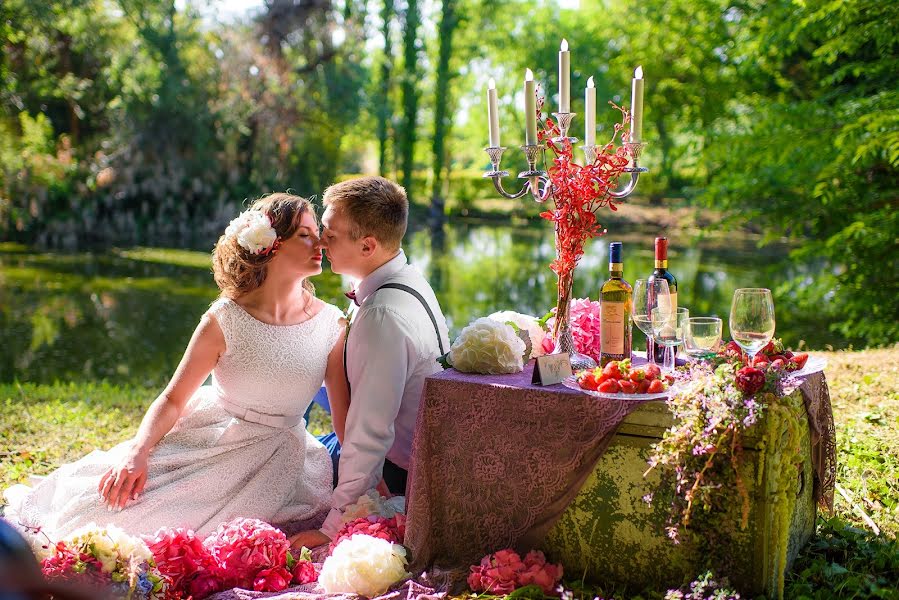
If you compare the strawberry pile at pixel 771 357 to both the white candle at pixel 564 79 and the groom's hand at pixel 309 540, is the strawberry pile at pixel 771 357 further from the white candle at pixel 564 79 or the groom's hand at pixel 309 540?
the groom's hand at pixel 309 540

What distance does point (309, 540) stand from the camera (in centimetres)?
333

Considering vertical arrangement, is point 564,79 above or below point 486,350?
above

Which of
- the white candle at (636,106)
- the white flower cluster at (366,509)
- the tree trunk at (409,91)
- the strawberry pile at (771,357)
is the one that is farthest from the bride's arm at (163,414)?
the tree trunk at (409,91)

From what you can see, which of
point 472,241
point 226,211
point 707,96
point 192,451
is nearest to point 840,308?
point 707,96

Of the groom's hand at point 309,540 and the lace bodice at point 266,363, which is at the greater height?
the lace bodice at point 266,363

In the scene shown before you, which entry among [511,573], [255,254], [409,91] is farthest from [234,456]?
[409,91]

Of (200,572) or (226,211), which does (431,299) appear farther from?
(226,211)

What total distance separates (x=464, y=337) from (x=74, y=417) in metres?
4.08

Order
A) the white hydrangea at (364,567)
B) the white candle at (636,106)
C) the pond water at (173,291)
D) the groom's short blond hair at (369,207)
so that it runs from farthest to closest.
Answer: the pond water at (173,291), the groom's short blond hair at (369,207), the white candle at (636,106), the white hydrangea at (364,567)

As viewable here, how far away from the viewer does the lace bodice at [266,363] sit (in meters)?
3.49

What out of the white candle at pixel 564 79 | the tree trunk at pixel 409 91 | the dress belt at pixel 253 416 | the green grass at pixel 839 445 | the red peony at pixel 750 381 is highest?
the tree trunk at pixel 409 91

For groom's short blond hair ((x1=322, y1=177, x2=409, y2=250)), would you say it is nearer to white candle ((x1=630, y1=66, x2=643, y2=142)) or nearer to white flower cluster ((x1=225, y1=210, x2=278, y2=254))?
white flower cluster ((x1=225, y1=210, x2=278, y2=254))

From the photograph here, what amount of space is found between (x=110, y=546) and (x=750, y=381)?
6.81 ft

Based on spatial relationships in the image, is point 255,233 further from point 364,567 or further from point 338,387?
point 364,567
